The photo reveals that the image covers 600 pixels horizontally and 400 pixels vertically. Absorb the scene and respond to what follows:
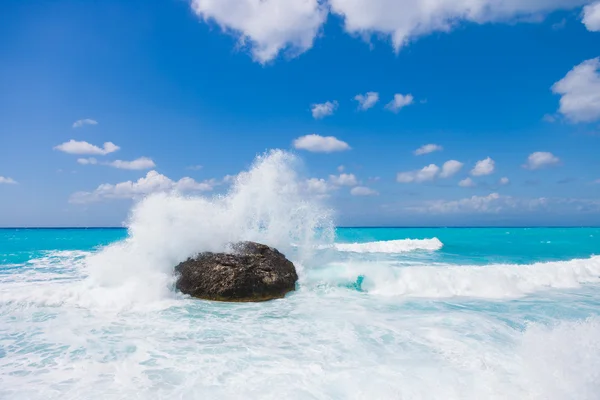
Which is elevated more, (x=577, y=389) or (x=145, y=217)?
(x=145, y=217)

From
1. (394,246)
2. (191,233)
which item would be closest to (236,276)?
(191,233)

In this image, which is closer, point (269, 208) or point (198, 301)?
point (198, 301)

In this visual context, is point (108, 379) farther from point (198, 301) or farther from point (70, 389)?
point (198, 301)

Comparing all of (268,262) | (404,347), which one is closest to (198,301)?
(268,262)

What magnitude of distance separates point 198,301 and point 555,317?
911cm

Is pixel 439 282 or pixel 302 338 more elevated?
pixel 439 282

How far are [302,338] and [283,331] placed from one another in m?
0.59

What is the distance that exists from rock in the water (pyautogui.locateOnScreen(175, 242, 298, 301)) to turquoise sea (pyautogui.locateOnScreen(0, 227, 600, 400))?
421mm

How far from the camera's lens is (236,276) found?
1012 centimetres

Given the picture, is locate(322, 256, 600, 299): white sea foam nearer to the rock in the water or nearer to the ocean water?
the ocean water

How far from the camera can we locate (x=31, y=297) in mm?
9297

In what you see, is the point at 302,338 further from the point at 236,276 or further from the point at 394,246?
the point at 394,246

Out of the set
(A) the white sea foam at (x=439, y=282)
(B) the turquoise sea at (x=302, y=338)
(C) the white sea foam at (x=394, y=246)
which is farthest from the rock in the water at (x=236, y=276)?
(C) the white sea foam at (x=394, y=246)

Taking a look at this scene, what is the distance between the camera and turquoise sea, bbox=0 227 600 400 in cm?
475
